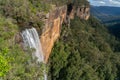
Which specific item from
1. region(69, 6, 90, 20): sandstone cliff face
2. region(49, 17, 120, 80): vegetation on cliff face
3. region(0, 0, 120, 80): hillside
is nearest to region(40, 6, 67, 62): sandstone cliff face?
region(0, 0, 120, 80): hillside

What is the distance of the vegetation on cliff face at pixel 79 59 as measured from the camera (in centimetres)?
5185

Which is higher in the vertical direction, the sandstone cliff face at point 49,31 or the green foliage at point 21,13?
the green foliage at point 21,13

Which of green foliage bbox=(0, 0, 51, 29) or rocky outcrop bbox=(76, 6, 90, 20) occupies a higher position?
green foliage bbox=(0, 0, 51, 29)

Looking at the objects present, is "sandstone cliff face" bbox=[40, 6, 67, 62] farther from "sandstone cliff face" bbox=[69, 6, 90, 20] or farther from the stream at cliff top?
"sandstone cliff face" bbox=[69, 6, 90, 20]

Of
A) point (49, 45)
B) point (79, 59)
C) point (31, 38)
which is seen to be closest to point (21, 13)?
point (31, 38)

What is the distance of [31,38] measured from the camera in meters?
28.3

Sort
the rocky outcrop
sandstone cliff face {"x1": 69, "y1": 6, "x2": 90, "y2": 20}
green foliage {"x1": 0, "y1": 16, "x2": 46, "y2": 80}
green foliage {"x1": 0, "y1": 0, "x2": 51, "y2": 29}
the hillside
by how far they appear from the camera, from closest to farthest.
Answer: green foliage {"x1": 0, "y1": 16, "x2": 46, "y2": 80} < the hillside < green foliage {"x1": 0, "y1": 0, "x2": 51, "y2": 29} < sandstone cliff face {"x1": 69, "y1": 6, "x2": 90, "y2": 20} < the rocky outcrop

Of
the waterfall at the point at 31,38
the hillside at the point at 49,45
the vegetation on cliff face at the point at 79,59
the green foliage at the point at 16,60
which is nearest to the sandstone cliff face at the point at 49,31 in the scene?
the hillside at the point at 49,45

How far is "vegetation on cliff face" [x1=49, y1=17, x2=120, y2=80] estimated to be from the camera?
51847 mm

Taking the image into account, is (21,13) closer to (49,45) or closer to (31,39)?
(31,39)

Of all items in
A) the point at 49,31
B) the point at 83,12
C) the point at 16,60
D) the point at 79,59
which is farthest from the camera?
the point at 83,12

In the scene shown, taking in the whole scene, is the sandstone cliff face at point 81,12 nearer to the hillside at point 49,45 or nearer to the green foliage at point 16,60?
the hillside at point 49,45

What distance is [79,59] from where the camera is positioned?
58.0 metres

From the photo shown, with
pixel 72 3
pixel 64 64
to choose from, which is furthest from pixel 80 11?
pixel 64 64
